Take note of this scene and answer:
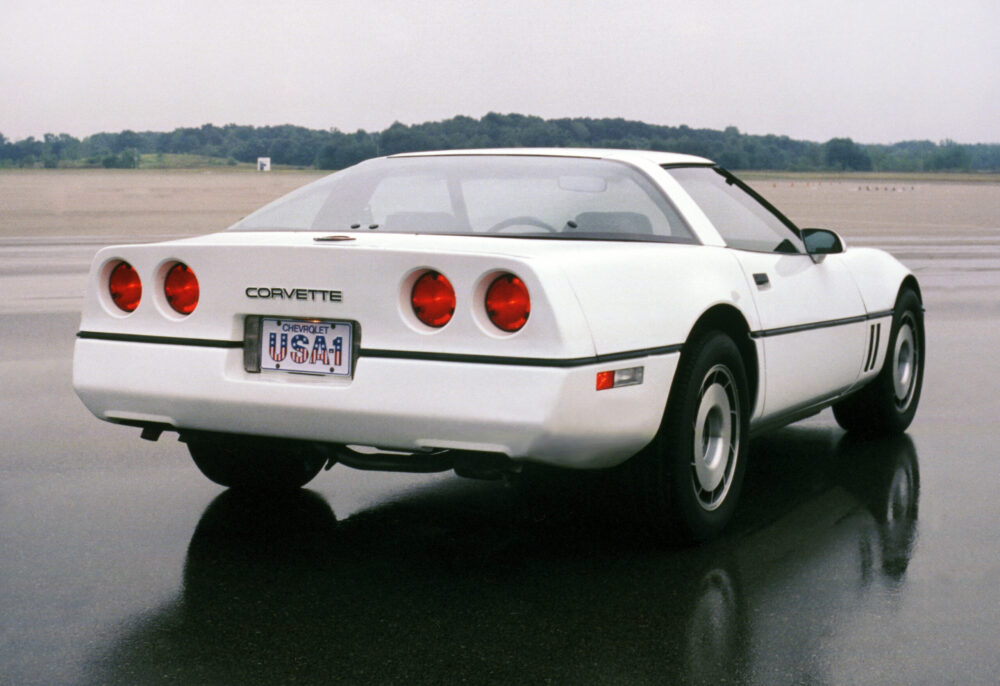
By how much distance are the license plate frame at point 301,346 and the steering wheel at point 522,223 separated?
0.80 meters

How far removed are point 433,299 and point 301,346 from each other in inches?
18.7

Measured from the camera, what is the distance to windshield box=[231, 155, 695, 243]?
191 inches

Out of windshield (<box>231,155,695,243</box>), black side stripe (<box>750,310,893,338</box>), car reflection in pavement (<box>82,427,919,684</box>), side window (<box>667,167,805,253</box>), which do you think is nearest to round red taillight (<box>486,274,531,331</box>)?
windshield (<box>231,155,695,243</box>)

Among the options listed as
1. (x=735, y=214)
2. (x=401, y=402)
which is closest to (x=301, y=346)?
(x=401, y=402)

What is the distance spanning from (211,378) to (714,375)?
5.79ft

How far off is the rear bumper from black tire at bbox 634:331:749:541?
0.40 feet

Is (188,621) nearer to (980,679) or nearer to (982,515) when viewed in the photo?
(980,679)

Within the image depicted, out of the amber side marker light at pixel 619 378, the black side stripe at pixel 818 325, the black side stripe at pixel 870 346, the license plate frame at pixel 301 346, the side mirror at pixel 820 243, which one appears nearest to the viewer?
the amber side marker light at pixel 619 378

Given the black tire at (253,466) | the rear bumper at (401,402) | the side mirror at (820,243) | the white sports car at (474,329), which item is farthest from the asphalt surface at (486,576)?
the side mirror at (820,243)

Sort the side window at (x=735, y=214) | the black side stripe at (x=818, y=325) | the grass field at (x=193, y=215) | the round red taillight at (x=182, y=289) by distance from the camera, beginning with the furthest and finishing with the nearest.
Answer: the grass field at (x=193, y=215) → the side window at (x=735, y=214) → the black side stripe at (x=818, y=325) → the round red taillight at (x=182, y=289)

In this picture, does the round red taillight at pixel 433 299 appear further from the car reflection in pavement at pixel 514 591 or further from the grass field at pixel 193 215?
the grass field at pixel 193 215

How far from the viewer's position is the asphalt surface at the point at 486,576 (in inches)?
141

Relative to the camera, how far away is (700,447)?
15.6 ft

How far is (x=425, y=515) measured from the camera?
207 inches
